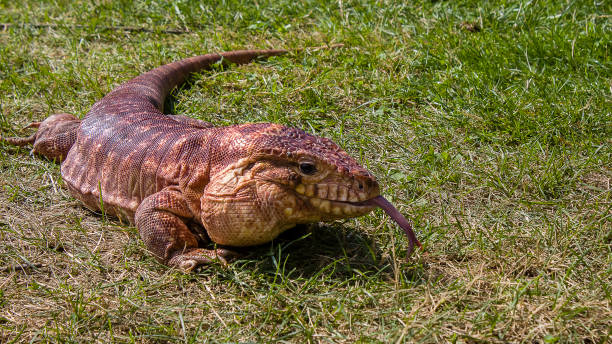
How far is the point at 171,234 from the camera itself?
12.7 ft

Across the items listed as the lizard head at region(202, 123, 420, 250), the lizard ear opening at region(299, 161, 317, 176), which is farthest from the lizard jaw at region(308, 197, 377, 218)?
the lizard ear opening at region(299, 161, 317, 176)

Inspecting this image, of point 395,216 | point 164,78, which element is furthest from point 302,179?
point 164,78

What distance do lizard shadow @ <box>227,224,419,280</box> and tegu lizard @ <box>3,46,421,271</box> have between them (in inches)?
6.8

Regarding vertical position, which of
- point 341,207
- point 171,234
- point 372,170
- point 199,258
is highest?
point 341,207

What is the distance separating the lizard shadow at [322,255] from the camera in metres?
3.80


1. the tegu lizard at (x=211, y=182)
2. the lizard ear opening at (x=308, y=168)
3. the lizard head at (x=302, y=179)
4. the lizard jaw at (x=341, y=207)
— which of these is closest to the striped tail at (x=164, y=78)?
the tegu lizard at (x=211, y=182)

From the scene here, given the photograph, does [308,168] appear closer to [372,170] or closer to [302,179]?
[302,179]

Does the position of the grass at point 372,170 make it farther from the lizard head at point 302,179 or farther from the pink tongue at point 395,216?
the lizard head at point 302,179

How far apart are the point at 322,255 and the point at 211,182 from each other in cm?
83

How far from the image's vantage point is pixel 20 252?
→ 4160 millimetres

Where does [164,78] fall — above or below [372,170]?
above

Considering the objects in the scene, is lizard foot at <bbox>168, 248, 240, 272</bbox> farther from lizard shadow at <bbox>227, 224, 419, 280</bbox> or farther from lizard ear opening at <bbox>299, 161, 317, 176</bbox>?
lizard ear opening at <bbox>299, 161, 317, 176</bbox>

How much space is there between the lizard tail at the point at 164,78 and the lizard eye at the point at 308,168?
2242 mm

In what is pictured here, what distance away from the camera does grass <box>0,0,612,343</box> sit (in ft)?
11.2
